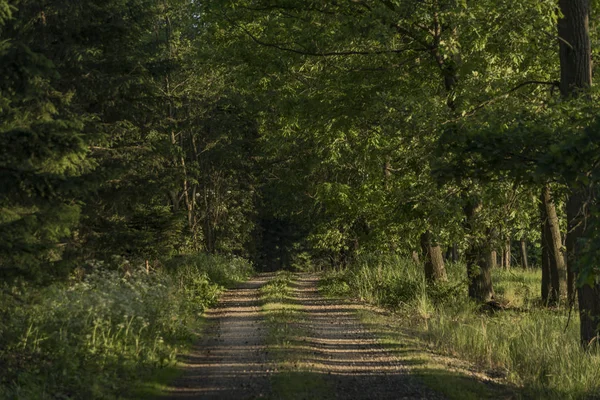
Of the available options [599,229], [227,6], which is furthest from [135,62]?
[599,229]

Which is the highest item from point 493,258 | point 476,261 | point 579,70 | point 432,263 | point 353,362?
point 579,70

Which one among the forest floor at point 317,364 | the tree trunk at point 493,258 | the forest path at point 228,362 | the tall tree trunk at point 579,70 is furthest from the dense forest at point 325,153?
the forest floor at point 317,364

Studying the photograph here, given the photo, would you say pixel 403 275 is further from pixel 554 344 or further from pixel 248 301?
pixel 554 344

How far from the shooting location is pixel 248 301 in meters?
21.8

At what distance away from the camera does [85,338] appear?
11.6 meters

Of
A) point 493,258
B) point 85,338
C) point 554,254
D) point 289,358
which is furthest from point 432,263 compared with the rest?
point 85,338

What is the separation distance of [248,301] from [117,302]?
26.0 ft

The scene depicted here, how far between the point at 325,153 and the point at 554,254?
37.7ft

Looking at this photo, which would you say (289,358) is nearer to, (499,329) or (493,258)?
(499,329)

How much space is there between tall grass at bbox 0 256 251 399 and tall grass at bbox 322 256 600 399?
5.08 m

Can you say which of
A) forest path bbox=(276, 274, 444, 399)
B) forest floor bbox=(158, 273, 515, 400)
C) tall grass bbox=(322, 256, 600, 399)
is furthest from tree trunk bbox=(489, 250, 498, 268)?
forest path bbox=(276, 274, 444, 399)

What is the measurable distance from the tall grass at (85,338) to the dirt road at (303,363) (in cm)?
69

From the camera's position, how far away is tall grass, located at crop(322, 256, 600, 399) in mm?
10719

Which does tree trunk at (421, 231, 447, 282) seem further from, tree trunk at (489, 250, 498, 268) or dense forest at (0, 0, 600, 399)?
tree trunk at (489, 250, 498, 268)
